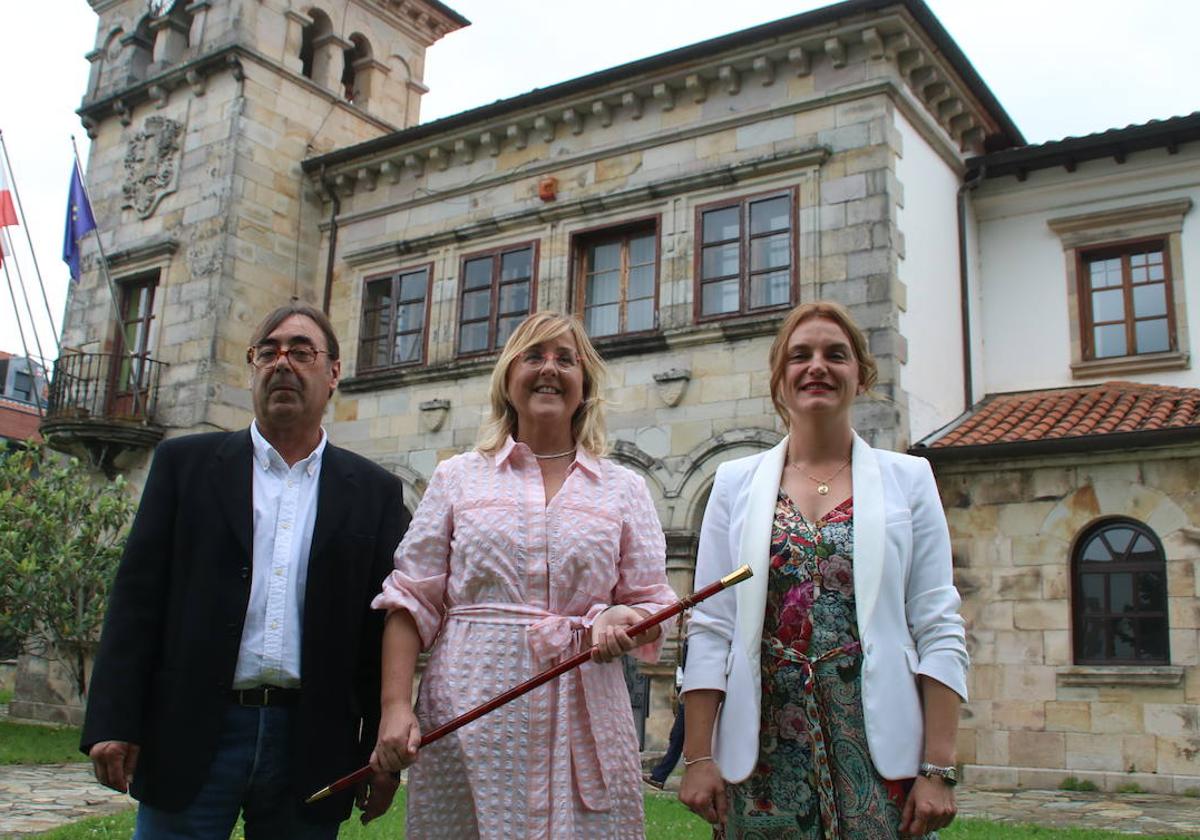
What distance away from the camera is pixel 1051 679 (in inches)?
446

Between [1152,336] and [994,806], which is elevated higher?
[1152,336]

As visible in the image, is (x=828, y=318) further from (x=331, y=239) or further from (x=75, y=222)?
(x=75, y=222)

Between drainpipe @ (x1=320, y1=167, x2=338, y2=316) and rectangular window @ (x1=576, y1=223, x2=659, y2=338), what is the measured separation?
14.3ft

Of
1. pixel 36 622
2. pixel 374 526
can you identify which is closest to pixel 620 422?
pixel 36 622

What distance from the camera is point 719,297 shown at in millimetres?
13195

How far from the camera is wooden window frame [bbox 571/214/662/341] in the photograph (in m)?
13.7

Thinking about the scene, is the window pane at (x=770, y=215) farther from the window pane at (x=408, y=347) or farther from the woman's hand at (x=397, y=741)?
the woman's hand at (x=397, y=741)

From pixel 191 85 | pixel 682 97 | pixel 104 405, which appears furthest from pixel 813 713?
pixel 191 85

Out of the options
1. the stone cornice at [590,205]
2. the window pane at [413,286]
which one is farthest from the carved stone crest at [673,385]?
the window pane at [413,286]

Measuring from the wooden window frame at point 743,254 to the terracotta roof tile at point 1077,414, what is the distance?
7.48 ft

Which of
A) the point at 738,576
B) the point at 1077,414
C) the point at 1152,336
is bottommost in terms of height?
the point at 738,576

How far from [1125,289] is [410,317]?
9080mm

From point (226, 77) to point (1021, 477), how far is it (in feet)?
41.2

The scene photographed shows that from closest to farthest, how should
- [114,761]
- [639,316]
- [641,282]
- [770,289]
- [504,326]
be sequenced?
[114,761] < [770,289] < [639,316] < [641,282] < [504,326]
